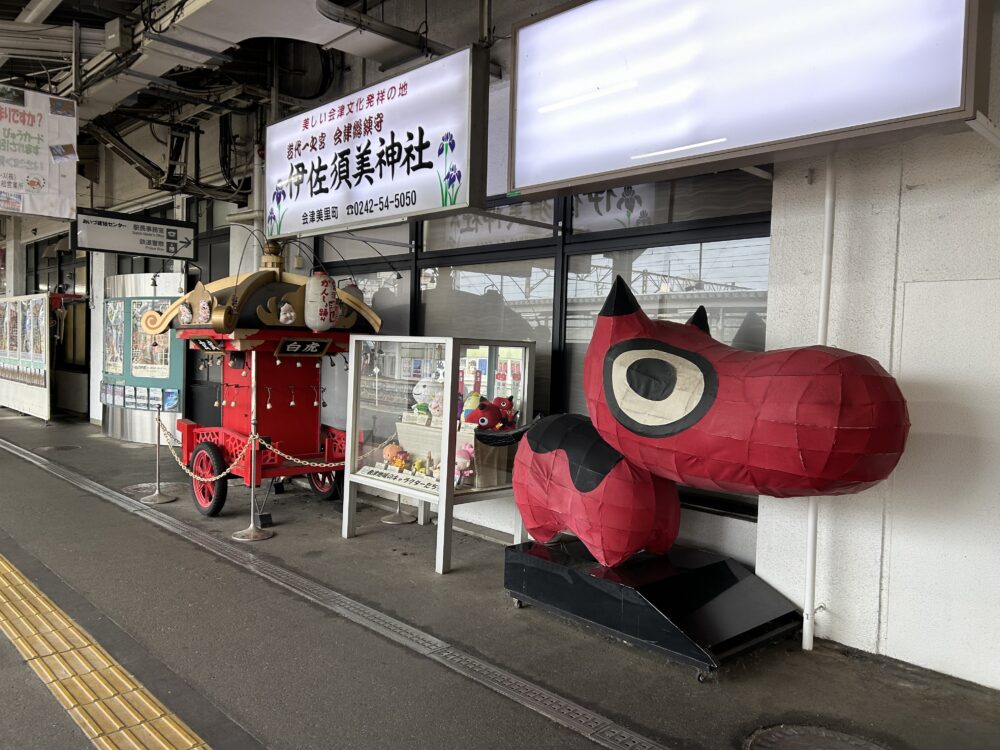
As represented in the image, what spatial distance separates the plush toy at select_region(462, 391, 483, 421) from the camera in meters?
5.67

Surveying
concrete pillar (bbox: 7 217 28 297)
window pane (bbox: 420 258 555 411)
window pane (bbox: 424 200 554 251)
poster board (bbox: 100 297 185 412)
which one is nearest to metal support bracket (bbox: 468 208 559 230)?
window pane (bbox: 424 200 554 251)

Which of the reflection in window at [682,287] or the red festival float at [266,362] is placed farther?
the red festival float at [266,362]

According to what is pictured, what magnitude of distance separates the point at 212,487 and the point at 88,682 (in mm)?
3418

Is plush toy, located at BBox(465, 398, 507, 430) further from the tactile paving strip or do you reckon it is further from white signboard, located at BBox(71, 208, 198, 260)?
white signboard, located at BBox(71, 208, 198, 260)

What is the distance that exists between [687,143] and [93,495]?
714 centimetres

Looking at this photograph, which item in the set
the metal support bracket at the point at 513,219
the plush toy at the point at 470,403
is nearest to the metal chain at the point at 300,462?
the plush toy at the point at 470,403

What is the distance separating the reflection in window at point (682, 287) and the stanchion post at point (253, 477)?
2.93m

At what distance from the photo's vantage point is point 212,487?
6.94 metres

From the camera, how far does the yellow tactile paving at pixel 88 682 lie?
316 centimetres

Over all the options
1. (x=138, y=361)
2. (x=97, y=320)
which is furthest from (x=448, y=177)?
(x=97, y=320)

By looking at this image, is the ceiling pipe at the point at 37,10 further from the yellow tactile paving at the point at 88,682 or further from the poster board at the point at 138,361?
the yellow tactile paving at the point at 88,682

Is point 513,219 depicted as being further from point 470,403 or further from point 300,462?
point 300,462

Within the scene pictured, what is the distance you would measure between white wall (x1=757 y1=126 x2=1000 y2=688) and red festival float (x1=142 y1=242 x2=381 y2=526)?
4.19 metres

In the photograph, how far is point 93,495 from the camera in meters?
7.64
